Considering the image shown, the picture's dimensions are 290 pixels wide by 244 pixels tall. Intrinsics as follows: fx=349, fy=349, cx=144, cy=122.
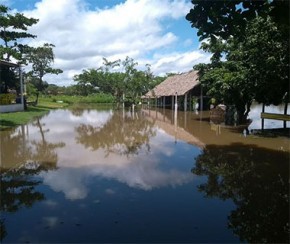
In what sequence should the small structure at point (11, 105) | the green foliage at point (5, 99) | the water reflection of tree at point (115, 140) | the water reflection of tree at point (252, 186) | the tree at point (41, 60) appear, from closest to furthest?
the water reflection of tree at point (252, 186) → the water reflection of tree at point (115, 140) → the small structure at point (11, 105) → the green foliage at point (5, 99) → the tree at point (41, 60)

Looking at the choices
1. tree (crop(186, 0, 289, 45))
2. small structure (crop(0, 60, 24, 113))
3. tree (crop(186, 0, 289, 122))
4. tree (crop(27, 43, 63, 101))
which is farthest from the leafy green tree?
tree (crop(186, 0, 289, 45))

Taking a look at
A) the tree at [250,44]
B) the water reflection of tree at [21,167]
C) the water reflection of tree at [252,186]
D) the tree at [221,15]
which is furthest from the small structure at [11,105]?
the tree at [221,15]

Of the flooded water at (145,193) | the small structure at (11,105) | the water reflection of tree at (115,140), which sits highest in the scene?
the small structure at (11,105)

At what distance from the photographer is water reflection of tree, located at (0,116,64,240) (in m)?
7.15

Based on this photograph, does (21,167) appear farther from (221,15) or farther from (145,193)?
(221,15)

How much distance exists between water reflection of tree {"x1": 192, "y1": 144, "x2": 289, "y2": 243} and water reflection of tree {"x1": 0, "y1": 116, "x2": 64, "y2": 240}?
3886 millimetres

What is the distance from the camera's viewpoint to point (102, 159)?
37.6 feet

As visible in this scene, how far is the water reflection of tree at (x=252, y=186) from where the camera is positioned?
221 inches

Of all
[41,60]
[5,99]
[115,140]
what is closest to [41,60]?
[41,60]

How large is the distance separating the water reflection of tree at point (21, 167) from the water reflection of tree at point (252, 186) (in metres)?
3.89

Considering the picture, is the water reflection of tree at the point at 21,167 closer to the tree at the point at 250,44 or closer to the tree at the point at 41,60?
the tree at the point at 250,44

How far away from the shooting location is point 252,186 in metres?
8.06

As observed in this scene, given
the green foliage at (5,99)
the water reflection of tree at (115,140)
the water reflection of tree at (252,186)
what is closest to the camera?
the water reflection of tree at (252,186)

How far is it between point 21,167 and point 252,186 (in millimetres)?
6565
